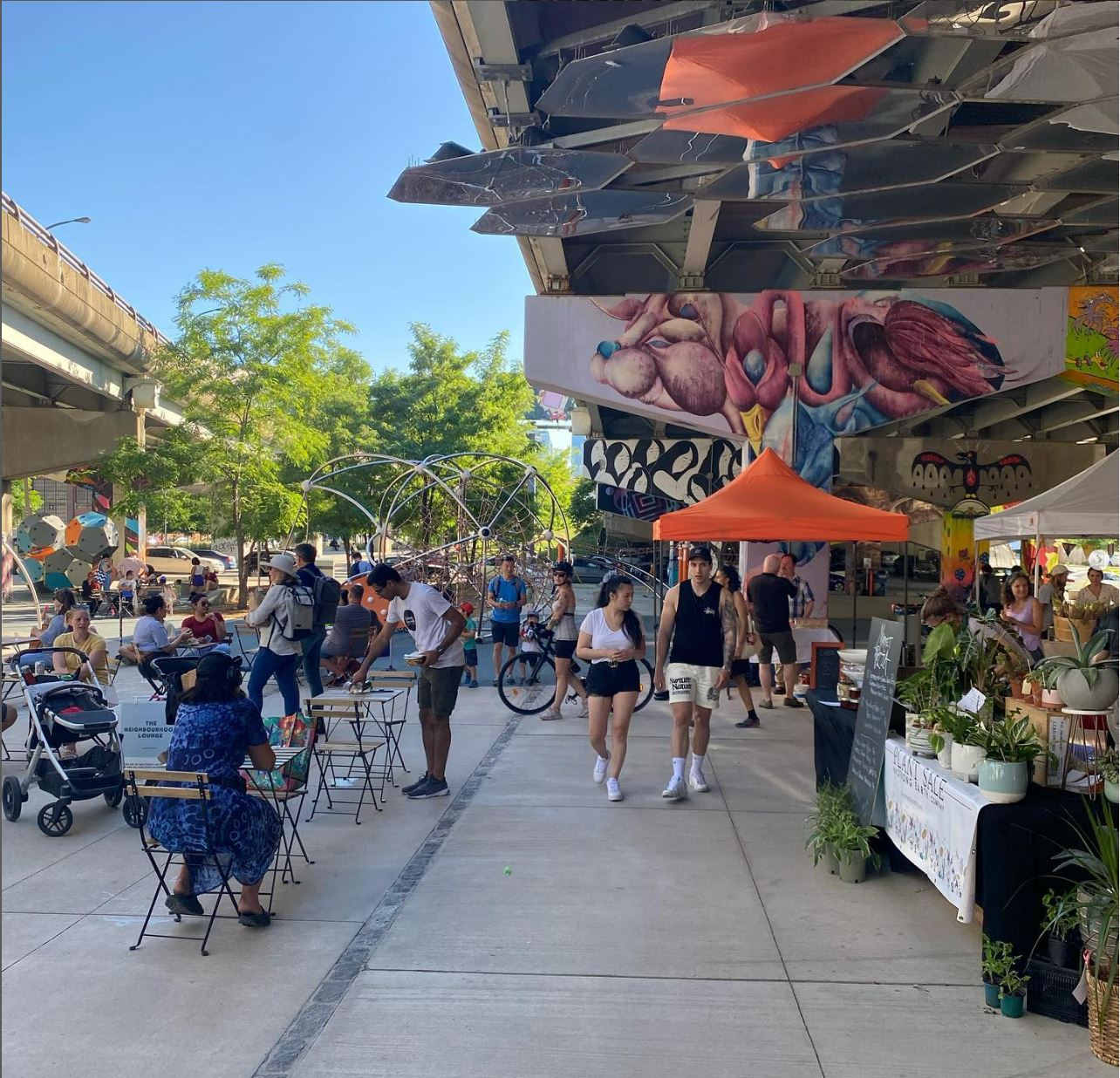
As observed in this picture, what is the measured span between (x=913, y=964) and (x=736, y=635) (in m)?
6.42

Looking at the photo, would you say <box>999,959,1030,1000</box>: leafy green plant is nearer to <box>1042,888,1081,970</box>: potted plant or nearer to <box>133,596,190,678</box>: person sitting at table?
<box>1042,888,1081,970</box>: potted plant

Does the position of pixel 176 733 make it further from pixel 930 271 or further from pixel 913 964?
pixel 930 271

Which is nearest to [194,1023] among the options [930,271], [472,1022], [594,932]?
[472,1022]

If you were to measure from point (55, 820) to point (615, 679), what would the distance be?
13.4 feet

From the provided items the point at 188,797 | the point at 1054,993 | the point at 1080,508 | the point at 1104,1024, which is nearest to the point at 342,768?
the point at 188,797

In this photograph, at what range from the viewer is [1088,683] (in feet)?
15.5

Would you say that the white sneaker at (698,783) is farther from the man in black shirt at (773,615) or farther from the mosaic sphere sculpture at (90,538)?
the mosaic sphere sculpture at (90,538)

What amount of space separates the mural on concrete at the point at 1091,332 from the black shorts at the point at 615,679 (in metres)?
11.2

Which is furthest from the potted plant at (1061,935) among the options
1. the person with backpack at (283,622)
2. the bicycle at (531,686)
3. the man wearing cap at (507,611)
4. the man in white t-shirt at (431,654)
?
the man wearing cap at (507,611)

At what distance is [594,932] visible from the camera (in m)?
5.52

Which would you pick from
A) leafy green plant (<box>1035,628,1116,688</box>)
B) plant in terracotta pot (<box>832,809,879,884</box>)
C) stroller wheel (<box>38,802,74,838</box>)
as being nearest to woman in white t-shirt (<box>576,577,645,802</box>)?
plant in terracotta pot (<box>832,809,879,884</box>)

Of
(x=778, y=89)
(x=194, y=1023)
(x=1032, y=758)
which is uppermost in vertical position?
(x=778, y=89)

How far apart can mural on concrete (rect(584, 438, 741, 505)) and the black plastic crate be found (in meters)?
25.1

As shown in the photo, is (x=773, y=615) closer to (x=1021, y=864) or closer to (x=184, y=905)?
(x=1021, y=864)
